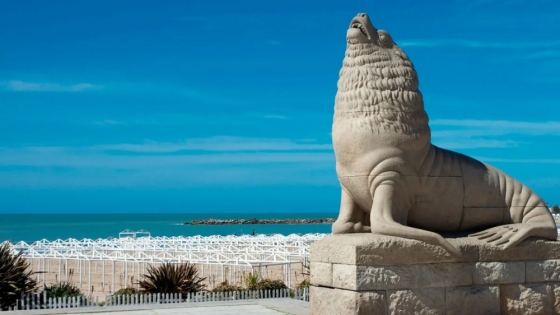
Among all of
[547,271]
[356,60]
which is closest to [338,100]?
[356,60]

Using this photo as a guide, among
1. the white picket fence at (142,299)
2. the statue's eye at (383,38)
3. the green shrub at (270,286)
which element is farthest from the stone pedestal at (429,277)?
the green shrub at (270,286)

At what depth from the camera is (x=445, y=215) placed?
6.94 m

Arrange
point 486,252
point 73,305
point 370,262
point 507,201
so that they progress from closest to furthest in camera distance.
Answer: point 370,262 < point 486,252 < point 507,201 < point 73,305

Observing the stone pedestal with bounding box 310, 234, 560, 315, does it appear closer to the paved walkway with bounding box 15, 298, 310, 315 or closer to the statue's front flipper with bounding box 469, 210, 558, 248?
the statue's front flipper with bounding box 469, 210, 558, 248

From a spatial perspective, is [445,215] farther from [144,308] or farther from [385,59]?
[144,308]

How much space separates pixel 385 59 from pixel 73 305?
6.93 m

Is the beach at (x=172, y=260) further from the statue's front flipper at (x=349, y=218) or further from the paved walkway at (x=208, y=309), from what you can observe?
the statue's front flipper at (x=349, y=218)

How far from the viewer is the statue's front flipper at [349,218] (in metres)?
6.91

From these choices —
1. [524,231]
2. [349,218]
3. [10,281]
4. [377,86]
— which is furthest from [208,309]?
[524,231]

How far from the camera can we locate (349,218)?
22.8 feet

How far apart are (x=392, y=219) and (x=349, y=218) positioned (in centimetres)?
63

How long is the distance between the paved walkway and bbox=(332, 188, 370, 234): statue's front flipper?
2635mm

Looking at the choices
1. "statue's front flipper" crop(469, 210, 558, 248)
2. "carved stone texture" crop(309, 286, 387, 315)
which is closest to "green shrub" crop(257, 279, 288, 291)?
"carved stone texture" crop(309, 286, 387, 315)

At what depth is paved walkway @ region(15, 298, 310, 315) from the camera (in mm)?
9555
